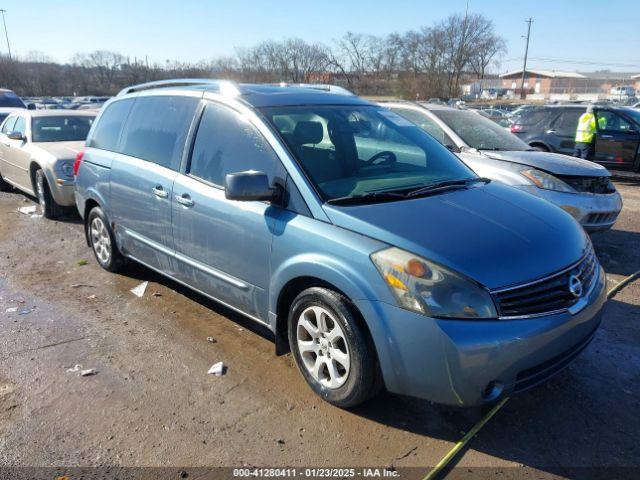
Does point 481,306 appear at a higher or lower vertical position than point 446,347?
higher

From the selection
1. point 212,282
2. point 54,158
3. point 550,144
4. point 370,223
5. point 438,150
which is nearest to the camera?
point 370,223

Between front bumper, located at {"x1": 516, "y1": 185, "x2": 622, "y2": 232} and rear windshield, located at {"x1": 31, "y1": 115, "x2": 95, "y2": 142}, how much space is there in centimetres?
734

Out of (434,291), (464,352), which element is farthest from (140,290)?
(464,352)

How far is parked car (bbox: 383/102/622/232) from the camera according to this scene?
5.88 m

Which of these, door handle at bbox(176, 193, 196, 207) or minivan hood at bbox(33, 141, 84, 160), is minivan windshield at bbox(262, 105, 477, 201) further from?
minivan hood at bbox(33, 141, 84, 160)

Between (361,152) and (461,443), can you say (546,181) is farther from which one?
(461,443)

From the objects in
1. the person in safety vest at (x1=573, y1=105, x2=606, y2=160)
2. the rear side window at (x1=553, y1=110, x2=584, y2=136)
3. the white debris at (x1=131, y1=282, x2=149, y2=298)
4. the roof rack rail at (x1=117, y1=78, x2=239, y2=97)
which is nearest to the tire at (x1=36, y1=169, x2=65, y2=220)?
the roof rack rail at (x1=117, y1=78, x2=239, y2=97)

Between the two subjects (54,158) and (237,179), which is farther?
(54,158)

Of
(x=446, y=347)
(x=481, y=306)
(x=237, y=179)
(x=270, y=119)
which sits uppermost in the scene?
(x=270, y=119)

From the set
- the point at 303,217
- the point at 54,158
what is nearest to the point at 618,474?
the point at 303,217

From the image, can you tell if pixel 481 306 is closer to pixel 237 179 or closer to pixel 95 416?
pixel 237 179

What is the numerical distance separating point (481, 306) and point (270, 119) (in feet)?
6.20

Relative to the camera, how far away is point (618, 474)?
2592 millimetres

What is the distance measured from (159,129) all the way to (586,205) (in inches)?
180
